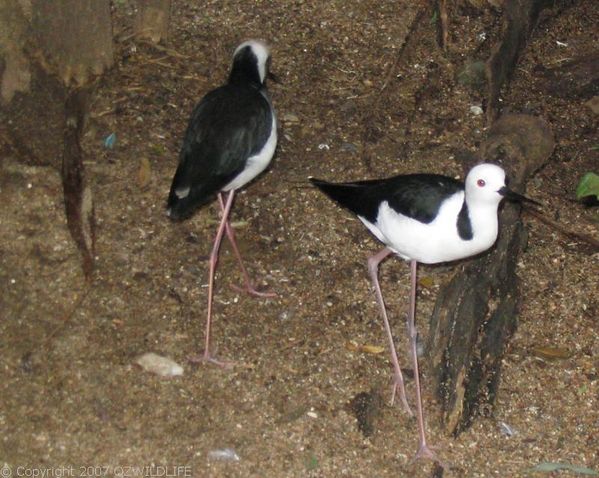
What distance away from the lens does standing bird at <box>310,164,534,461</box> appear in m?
3.42

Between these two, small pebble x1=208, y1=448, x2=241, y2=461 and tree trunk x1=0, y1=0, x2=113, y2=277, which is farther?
tree trunk x1=0, y1=0, x2=113, y2=277

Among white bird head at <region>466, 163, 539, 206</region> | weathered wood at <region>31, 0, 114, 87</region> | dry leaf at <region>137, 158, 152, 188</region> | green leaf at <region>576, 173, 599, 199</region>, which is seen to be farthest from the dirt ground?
white bird head at <region>466, 163, 539, 206</region>

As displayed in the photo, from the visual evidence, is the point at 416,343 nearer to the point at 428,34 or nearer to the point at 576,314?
the point at 576,314

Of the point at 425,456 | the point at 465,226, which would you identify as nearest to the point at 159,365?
the point at 425,456

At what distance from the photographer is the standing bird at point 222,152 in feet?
12.5

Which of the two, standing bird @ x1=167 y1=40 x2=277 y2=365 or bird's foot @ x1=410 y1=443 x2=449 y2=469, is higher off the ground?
standing bird @ x1=167 y1=40 x2=277 y2=365

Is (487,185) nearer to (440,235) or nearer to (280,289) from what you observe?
(440,235)

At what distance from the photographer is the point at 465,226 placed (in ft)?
11.3

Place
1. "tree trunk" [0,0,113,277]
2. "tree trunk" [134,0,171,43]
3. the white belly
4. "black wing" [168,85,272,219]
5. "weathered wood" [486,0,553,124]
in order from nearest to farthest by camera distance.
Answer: "black wing" [168,85,272,219] → the white belly → "tree trunk" [0,0,113,277] → "weathered wood" [486,0,553,124] → "tree trunk" [134,0,171,43]

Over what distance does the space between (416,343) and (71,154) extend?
1.83m

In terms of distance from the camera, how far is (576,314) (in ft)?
13.8

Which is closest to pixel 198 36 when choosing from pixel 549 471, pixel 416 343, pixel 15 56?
pixel 15 56

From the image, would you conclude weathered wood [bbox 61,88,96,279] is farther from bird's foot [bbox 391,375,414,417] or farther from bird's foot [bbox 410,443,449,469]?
bird's foot [bbox 410,443,449,469]

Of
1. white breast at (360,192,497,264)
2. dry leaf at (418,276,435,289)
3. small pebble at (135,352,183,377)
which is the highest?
white breast at (360,192,497,264)
